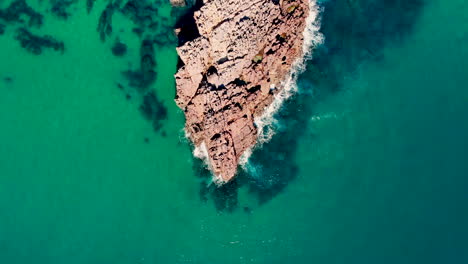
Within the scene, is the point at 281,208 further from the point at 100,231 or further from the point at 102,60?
the point at 102,60

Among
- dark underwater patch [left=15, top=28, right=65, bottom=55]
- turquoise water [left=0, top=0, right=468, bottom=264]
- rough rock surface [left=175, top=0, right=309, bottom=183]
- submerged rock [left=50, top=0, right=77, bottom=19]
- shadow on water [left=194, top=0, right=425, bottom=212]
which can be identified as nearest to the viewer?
rough rock surface [left=175, top=0, right=309, bottom=183]

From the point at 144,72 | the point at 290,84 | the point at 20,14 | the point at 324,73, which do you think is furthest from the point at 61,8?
the point at 324,73

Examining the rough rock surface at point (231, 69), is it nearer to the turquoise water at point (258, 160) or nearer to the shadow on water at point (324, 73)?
the shadow on water at point (324, 73)

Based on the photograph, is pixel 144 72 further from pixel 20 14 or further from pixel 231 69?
pixel 20 14

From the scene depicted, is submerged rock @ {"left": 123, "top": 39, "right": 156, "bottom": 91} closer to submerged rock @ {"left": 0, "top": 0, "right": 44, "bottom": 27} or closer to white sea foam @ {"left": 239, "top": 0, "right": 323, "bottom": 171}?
submerged rock @ {"left": 0, "top": 0, "right": 44, "bottom": 27}

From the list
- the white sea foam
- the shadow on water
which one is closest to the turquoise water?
the shadow on water
